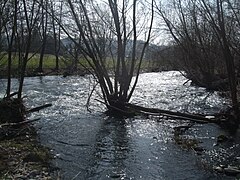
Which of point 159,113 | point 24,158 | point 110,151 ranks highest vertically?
point 159,113

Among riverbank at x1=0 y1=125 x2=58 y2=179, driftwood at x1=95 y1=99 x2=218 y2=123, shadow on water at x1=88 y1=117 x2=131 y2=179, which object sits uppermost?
driftwood at x1=95 y1=99 x2=218 y2=123

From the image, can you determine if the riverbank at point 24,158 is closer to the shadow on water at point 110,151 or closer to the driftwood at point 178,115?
the shadow on water at point 110,151

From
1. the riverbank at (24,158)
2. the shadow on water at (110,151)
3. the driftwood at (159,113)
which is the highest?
the driftwood at (159,113)

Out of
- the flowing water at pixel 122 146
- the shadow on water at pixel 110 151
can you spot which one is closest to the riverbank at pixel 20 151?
the flowing water at pixel 122 146

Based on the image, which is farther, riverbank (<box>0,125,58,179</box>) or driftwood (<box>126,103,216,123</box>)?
driftwood (<box>126,103,216,123</box>)

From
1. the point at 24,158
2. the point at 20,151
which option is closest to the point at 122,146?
the point at 20,151

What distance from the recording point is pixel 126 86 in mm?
19125

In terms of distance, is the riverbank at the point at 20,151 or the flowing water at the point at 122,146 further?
the flowing water at the point at 122,146

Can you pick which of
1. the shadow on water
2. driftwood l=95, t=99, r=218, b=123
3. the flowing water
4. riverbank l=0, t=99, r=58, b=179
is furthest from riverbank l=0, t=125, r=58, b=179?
driftwood l=95, t=99, r=218, b=123

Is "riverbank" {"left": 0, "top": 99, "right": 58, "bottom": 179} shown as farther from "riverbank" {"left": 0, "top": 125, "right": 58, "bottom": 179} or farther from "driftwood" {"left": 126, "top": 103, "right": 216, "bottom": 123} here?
"driftwood" {"left": 126, "top": 103, "right": 216, "bottom": 123}

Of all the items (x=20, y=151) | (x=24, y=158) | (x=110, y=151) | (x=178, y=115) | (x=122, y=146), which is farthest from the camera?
(x=178, y=115)

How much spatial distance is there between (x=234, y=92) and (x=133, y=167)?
6.90 m

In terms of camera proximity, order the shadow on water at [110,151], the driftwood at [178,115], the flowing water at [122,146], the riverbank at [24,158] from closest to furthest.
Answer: the riverbank at [24,158]
the shadow on water at [110,151]
the flowing water at [122,146]
the driftwood at [178,115]

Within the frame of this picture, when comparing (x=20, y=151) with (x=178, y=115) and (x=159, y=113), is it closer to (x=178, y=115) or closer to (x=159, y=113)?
(x=178, y=115)
